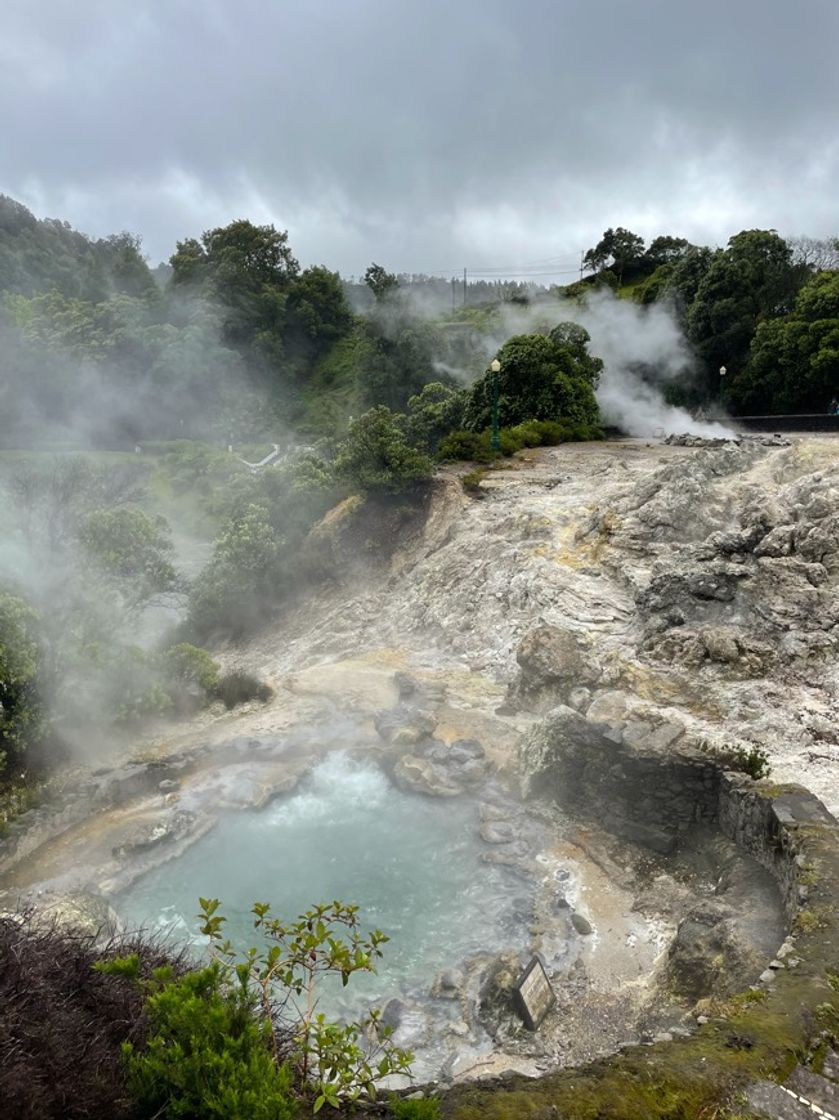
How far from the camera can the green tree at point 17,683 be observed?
441 inches

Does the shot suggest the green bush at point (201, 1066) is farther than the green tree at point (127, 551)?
No

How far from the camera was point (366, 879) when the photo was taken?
9.77 meters

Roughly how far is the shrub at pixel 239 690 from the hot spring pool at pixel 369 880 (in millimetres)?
3473

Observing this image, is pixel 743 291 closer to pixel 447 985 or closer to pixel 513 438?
pixel 513 438

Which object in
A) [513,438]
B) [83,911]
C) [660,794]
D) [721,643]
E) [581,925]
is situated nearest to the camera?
[83,911]

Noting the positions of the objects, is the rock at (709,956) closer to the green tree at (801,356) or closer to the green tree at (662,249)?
the green tree at (801,356)

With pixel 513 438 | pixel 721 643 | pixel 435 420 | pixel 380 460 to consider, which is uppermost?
pixel 435 420

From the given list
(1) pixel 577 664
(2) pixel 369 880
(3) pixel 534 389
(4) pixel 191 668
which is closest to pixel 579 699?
(1) pixel 577 664

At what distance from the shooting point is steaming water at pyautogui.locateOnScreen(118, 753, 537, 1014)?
27.9 ft

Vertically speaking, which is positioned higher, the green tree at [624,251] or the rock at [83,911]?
the green tree at [624,251]

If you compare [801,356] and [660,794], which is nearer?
[660,794]

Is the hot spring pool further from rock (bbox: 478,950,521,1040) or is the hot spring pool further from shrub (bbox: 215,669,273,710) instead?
shrub (bbox: 215,669,273,710)

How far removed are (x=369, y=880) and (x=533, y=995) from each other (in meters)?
3.10

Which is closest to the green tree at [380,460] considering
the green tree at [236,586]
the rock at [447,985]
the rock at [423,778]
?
the green tree at [236,586]
